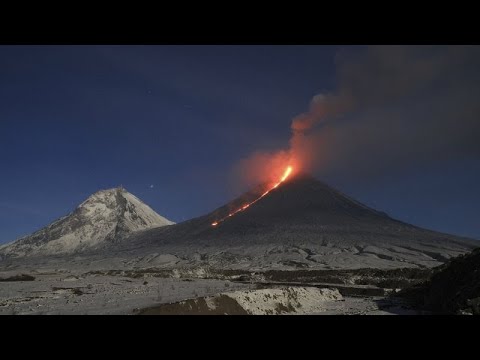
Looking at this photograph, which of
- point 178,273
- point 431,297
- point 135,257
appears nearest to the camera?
point 431,297
